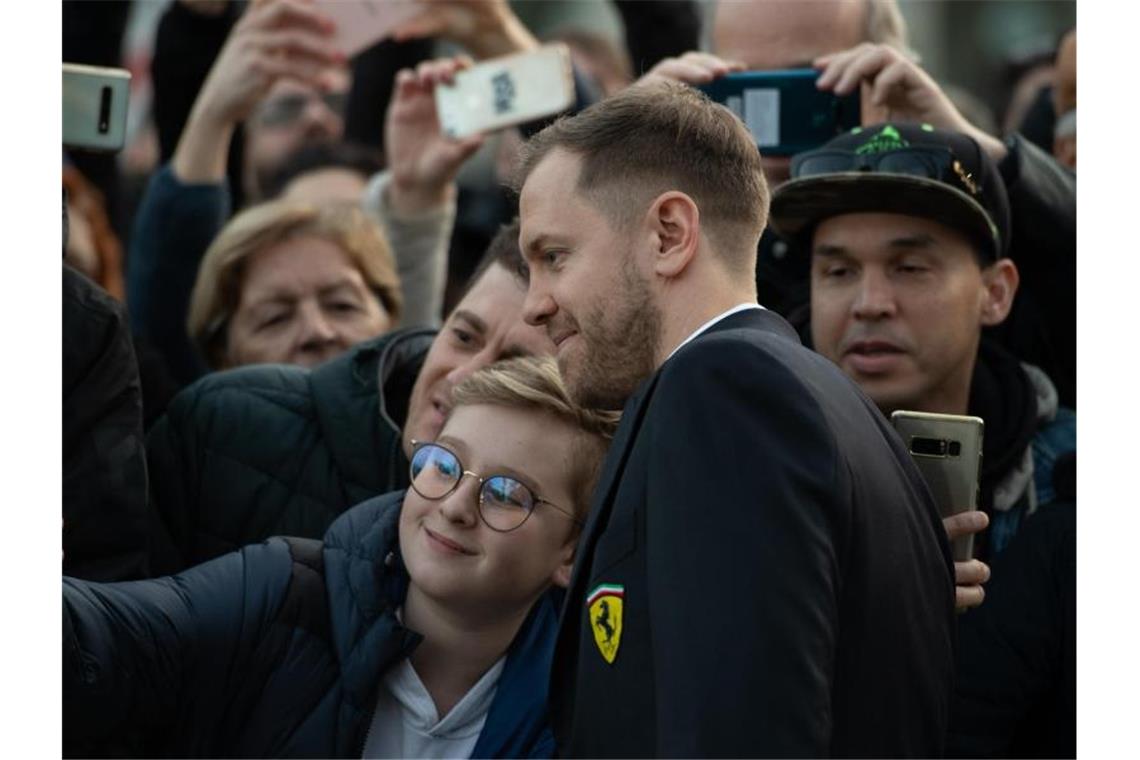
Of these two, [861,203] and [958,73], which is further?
[958,73]

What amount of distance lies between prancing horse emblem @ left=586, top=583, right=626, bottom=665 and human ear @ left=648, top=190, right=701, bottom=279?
1.62ft

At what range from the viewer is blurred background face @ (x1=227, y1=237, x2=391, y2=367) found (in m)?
4.58

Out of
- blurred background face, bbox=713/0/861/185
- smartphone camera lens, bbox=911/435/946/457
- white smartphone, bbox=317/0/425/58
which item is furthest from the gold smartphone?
white smartphone, bbox=317/0/425/58

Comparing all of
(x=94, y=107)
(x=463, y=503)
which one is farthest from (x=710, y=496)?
(x=94, y=107)

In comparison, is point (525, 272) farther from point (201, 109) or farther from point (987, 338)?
point (201, 109)

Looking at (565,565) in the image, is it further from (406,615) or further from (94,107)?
(94,107)

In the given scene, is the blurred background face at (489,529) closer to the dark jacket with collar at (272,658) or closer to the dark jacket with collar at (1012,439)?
the dark jacket with collar at (272,658)

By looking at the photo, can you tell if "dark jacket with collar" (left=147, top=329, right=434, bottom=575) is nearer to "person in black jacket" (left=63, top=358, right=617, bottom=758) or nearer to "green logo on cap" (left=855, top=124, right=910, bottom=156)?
"person in black jacket" (left=63, top=358, right=617, bottom=758)

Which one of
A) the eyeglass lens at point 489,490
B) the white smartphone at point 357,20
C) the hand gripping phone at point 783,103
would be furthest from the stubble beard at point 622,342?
the white smartphone at point 357,20

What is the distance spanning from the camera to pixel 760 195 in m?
2.72

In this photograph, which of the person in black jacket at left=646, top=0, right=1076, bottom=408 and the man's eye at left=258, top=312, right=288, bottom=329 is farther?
the man's eye at left=258, top=312, right=288, bottom=329

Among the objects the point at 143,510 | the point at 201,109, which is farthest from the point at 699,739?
the point at 201,109

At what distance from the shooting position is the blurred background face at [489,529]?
3.04 metres

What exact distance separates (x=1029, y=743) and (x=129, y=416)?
1.82m
